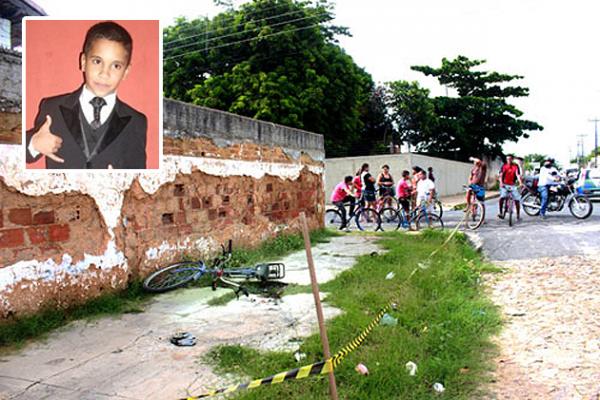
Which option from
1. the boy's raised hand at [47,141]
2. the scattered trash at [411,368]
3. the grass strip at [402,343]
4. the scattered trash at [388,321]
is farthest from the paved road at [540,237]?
the boy's raised hand at [47,141]

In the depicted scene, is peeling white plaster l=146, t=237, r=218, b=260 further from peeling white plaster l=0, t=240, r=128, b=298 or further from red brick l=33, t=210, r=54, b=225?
red brick l=33, t=210, r=54, b=225

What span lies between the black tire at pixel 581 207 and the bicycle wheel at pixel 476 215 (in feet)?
8.35

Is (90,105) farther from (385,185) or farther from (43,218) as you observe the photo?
(385,185)

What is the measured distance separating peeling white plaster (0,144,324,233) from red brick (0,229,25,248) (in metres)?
0.35

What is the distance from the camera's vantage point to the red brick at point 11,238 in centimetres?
404

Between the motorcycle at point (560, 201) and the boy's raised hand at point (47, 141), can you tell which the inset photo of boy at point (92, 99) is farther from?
the motorcycle at point (560, 201)

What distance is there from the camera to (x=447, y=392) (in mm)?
3115

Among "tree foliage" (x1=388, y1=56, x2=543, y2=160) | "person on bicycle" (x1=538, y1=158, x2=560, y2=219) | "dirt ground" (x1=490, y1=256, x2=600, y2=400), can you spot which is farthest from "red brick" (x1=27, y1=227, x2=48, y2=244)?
"tree foliage" (x1=388, y1=56, x2=543, y2=160)

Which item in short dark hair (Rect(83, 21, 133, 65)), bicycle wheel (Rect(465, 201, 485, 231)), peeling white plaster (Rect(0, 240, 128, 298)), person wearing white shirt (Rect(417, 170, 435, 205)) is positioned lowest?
peeling white plaster (Rect(0, 240, 128, 298))

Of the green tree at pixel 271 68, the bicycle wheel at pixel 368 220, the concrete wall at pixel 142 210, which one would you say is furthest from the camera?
the green tree at pixel 271 68

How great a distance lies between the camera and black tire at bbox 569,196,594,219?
11354 mm

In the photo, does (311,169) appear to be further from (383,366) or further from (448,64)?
(448,64)

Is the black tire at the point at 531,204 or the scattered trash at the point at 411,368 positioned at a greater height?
the black tire at the point at 531,204

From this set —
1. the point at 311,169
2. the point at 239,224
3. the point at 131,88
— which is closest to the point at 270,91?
the point at 311,169
